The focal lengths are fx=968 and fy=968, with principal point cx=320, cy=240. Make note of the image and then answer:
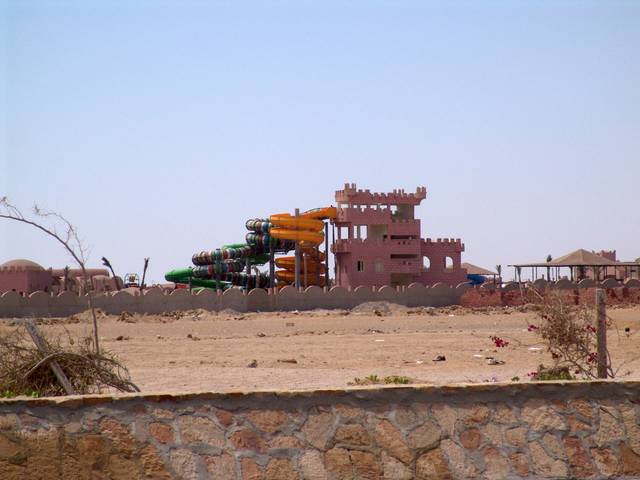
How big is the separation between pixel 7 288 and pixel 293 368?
34635 millimetres

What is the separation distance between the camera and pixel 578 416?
25.7 feet

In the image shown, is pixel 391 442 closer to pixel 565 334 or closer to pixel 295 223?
pixel 565 334

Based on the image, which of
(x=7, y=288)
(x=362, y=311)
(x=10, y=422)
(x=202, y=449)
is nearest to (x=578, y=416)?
(x=202, y=449)

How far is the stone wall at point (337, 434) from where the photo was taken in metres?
7.04

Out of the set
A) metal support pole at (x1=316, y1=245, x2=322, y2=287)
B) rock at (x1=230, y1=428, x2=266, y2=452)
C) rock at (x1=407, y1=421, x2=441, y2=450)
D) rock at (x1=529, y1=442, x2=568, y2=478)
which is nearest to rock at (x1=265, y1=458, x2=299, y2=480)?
rock at (x1=230, y1=428, x2=266, y2=452)

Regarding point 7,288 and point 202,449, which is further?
point 7,288

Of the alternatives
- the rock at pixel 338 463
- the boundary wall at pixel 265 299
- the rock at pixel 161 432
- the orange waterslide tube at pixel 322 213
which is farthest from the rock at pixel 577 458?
the orange waterslide tube at pixel 322 213

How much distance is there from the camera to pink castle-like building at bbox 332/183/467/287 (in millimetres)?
47094

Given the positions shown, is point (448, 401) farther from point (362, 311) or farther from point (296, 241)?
point (296, 241)

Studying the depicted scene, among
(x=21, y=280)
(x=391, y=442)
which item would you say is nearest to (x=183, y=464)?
(x=391, y=442)

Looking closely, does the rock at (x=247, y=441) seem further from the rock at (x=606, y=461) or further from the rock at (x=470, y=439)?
the rock at (x=606, y=461)

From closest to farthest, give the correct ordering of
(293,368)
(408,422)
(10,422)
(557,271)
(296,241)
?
(10,422) → (408,422) → (293,368) → (296,241) → (557,271)

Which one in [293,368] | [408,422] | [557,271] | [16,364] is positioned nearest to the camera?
[408,422]

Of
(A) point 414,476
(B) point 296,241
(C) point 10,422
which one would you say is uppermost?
(B) point 296,241
